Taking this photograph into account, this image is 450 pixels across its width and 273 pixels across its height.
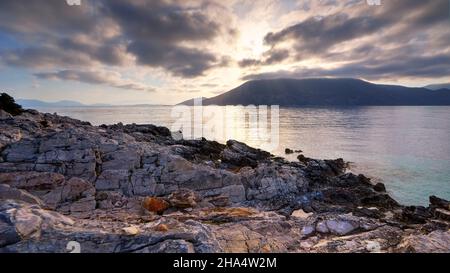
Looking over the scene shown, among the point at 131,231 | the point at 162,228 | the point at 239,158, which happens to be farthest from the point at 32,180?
the point at 239,158

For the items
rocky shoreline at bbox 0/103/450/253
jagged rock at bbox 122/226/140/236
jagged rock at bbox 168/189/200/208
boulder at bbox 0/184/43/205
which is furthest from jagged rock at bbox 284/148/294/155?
jagged rock at bbox 122/226/140/236

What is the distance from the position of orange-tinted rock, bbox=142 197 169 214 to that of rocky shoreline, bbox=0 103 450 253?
2.7 inches

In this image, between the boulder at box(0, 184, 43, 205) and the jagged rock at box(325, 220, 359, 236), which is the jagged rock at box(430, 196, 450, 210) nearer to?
the jagged rock at box(325, 220, 359, 236)

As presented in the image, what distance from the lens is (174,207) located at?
16.0 metres

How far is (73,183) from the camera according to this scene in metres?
17.7

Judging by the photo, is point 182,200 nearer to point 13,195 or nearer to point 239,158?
point 13,195

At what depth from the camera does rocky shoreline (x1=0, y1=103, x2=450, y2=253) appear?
738 cm

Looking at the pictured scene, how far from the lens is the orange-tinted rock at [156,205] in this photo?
15.6 metres

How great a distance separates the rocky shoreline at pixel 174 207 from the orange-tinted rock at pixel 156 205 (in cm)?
7

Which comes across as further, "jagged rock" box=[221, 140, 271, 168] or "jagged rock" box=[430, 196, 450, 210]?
"jagged rock" box=[221, 140, 271, 168]

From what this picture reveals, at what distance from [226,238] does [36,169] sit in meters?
16.2

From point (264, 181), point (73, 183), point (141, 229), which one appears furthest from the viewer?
point (264, 181)
